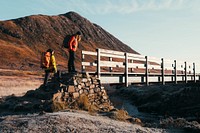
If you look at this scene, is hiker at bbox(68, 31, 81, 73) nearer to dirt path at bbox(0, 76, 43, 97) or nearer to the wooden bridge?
the wooden bridge

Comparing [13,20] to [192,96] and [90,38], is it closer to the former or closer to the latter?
[90,38]

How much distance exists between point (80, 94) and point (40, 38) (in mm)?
100650

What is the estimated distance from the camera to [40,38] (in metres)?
110

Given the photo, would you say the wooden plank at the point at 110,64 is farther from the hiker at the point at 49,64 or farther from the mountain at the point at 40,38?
the mountain at the point at 40,38

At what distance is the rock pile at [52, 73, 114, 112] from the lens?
1101cm

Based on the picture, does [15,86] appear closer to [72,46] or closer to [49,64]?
[49,64]

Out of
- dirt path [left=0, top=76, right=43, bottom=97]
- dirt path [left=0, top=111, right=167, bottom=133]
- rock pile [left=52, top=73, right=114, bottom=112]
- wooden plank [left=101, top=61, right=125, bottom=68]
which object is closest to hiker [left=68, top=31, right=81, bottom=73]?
rock pile [left=52, top=73, right=114, bottom=112]

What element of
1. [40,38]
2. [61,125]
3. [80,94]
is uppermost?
[40,38]

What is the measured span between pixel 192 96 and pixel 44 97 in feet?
23.4

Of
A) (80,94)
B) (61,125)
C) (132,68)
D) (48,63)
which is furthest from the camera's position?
(132,68)

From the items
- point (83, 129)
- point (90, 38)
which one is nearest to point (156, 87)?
point (83, 129)

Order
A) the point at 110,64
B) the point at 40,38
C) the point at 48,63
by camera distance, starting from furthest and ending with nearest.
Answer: the point at 40,38
the point at 110,64
the point at 48,63

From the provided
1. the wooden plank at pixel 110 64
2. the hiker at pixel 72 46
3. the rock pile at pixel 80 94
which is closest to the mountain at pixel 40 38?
the wooden plank at pixel 110 64

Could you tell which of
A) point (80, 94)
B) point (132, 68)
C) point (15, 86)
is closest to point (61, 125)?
point (80, 94)
